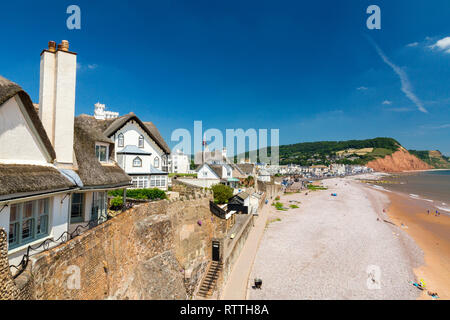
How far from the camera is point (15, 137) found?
772cm

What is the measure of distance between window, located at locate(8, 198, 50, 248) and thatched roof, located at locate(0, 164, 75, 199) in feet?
2.35

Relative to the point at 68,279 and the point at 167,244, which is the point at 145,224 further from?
the point at 68,279

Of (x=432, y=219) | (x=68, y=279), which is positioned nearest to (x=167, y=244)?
(x=68, y=279)

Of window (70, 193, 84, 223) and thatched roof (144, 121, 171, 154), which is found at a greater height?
thatched roof (144, 121, 171, 154)

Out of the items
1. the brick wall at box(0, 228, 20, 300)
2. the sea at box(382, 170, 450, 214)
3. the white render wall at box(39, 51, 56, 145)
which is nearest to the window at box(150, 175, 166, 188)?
the white render wall at box(39, 51, 56, 145)

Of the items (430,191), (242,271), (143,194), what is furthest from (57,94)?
(430,191)

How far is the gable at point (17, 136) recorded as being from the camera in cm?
732

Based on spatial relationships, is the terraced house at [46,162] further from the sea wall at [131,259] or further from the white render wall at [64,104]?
the sea wall at [131,259]

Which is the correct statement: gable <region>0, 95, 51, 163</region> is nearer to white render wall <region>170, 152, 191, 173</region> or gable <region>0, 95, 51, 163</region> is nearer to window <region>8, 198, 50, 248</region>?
window <region>8, 198, 50, 248</region>

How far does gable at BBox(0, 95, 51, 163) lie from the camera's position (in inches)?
288

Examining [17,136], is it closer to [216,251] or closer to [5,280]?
[5,280]

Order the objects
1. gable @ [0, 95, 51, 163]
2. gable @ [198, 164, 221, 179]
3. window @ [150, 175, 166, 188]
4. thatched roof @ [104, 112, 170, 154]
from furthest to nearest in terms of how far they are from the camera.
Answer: gable @ [198, 164, 221, 179], window @ [150, 175, 166, 188], thatched roof @ [104, 112, 170, 154], gable @ [0, 95, 51, 163]

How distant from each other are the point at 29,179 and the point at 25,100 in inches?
103

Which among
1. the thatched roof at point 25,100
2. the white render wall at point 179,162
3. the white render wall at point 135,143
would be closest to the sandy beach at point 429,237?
the thatched roof at point 25,100
